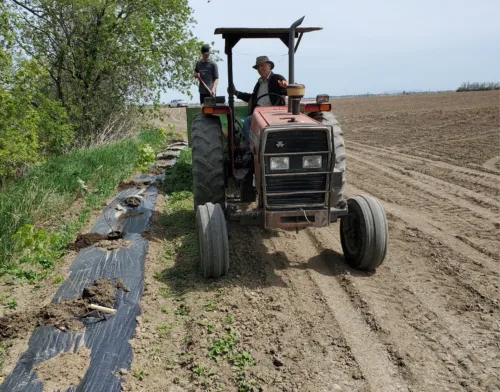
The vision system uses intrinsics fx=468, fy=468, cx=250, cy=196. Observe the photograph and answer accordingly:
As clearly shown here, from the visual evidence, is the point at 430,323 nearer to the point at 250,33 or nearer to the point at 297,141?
the point at 297,141

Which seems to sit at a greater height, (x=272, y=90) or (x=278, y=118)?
(x=272, y=90)

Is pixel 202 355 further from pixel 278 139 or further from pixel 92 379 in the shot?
pixel 278 139

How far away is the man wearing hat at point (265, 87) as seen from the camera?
5.49 m

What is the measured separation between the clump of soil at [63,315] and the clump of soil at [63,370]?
36 centimetres

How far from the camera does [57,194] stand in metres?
6.73

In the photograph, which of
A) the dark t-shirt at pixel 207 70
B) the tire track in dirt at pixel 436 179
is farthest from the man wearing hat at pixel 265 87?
the tire track in dirt at pixel 436 179

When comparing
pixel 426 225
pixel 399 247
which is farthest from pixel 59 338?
pixel 426 225

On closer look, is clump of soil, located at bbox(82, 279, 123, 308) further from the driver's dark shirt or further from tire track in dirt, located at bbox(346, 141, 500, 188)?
tire track in dirt, located at bbox(346, 141, 500, 188)

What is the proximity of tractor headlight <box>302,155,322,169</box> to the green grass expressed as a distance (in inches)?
90.2

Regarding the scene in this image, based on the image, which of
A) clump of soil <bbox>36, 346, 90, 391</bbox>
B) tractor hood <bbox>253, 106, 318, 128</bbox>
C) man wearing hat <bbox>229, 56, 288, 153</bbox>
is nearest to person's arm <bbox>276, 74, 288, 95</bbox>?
man wearing hat <bbox>229, 56, 288, 153</bbox>

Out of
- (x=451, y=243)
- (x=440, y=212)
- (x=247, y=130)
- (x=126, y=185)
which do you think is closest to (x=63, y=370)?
(x=247, y=130)

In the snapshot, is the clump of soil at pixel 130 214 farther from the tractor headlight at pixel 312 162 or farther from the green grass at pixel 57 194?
the tractor headlight at pixel 312 162

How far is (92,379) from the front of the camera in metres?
2.82

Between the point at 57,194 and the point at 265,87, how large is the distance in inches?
134
